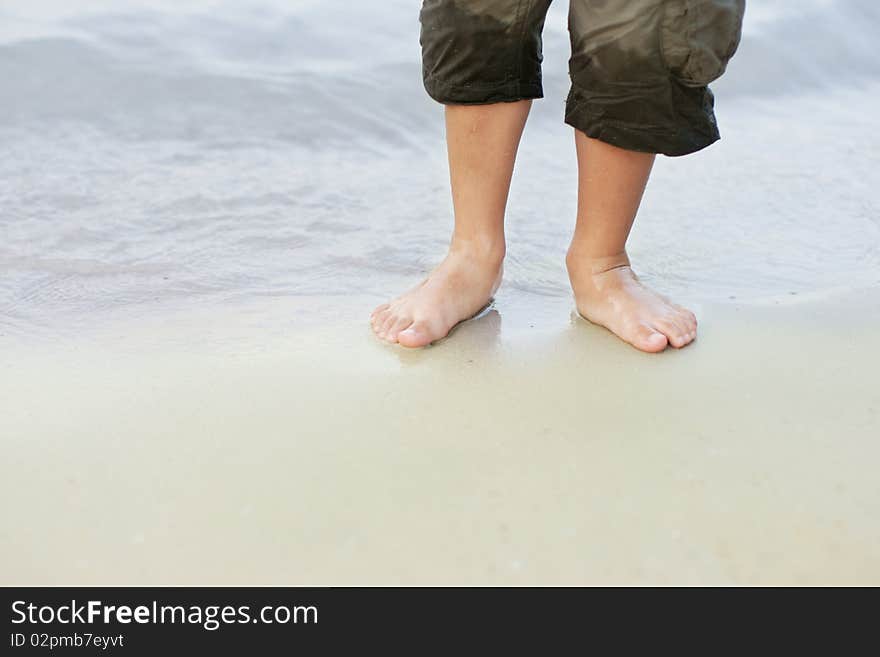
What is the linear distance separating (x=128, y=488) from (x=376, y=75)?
9.47 feet

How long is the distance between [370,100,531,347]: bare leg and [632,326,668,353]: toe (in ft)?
1.10

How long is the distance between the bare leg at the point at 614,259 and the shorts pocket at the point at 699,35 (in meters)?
0.20

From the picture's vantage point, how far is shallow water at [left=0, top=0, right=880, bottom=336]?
219cm

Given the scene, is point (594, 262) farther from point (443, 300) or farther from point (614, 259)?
point (443, 300)

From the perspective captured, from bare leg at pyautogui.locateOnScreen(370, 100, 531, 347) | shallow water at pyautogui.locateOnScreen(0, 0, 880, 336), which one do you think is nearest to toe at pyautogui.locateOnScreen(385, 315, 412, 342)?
bare leg at pyautogui.locateOnScreen(370, 100, 531, 347)

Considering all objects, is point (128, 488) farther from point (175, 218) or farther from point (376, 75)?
point (376, 75)

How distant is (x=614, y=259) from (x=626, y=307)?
14cm

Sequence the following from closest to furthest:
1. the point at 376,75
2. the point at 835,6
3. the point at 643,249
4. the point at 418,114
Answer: the point at 643,249 < the point at 418,114 < the point at 376,75 < the point at 835,6

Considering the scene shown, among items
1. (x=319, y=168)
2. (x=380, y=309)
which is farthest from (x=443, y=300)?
(x=319, y=168)

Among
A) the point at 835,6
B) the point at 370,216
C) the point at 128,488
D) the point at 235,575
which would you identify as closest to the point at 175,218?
the point at 370,216

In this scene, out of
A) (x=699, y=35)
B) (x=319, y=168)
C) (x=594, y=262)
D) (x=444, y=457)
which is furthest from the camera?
(x=319, y=168)

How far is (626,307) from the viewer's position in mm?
1833

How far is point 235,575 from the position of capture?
1.17 meters

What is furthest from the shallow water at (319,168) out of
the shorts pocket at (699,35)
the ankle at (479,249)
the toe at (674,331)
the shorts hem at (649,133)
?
the shorts pocket at (699,35)
